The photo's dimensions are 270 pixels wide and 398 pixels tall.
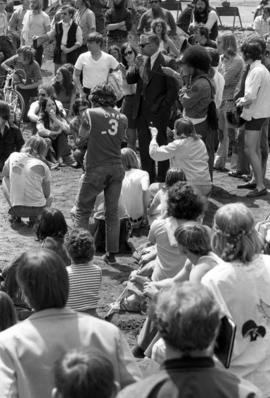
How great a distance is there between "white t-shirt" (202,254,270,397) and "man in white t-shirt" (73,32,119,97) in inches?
315

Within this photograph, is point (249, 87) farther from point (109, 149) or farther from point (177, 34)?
point (177, 34)

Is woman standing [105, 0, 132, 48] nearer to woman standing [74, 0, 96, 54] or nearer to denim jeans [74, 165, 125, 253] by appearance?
woman standing [74, 0, 96, 54]

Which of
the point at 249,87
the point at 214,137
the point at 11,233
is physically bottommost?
the point at 11,233

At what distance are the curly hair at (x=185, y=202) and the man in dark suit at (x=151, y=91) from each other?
3.98 meters

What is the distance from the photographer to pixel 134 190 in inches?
→ 359

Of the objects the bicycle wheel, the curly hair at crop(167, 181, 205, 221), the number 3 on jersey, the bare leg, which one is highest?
the number 3 on jersey

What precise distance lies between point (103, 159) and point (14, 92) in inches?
254

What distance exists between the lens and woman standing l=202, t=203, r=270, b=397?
4.29m

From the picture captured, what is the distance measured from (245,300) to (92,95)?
3911 millimetres

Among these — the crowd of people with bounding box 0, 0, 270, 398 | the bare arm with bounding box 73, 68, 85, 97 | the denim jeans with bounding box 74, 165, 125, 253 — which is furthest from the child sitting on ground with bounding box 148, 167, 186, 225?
the bare arm with bounding box 73, 68, 85, 97

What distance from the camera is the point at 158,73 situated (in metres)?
10.1

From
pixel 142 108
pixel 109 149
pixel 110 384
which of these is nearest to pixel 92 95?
pixel 109 149

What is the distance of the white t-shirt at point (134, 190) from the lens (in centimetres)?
908

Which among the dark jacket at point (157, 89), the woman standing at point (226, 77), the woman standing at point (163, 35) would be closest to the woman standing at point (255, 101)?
the dark jacket at point (157, 89)
